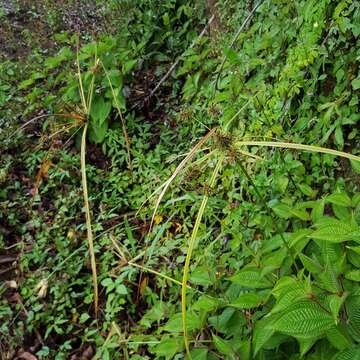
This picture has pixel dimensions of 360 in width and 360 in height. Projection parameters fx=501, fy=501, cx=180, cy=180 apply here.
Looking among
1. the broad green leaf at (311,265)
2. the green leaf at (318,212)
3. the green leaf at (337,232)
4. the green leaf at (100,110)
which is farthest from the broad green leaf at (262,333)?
the green leaf at (100,110)

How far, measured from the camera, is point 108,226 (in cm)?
341

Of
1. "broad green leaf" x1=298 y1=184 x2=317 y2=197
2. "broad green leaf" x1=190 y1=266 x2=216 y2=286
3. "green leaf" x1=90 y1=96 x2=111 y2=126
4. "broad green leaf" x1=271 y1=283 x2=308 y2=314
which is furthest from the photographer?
"green leaf" x1=90 y1=96 x2=111 y2=126

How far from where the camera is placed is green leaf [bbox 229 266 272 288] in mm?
1840

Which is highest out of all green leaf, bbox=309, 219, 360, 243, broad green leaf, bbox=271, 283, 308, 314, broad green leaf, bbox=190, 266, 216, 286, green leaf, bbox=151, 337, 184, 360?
green leaf, bbox=309, 219, 360, 243

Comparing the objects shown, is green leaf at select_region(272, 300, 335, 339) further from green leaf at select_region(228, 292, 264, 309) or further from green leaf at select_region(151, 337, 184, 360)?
green leaf at select_region(151, 337, 184, 360)

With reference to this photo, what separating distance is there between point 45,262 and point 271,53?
196cm

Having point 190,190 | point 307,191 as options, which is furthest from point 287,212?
point 190,190

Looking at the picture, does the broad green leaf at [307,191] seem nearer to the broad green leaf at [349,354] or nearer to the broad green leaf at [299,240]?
the broad green leaf at [299,240]

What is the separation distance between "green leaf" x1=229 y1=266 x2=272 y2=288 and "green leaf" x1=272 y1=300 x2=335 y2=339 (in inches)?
12.3

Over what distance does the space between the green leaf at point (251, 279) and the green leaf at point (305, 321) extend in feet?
1.03

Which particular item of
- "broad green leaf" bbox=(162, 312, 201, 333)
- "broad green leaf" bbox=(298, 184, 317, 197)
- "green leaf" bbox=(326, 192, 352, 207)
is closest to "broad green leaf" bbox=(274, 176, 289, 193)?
"broad green leaf" bbox=(298, 184, 317, 197)

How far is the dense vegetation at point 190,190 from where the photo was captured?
175cm

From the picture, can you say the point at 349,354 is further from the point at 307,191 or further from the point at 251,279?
the point at 307,191

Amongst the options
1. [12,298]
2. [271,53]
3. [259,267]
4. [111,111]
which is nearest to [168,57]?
[111,111]
